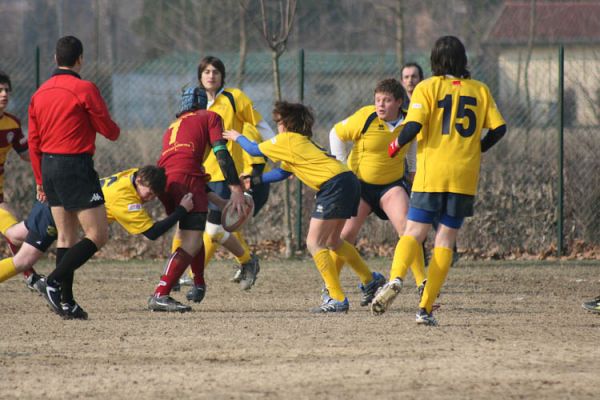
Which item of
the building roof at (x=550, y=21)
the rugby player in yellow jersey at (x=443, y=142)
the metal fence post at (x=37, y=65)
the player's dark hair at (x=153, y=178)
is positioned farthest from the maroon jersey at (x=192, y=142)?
the building roof at (x=550, y=21)

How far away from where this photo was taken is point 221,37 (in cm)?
3003

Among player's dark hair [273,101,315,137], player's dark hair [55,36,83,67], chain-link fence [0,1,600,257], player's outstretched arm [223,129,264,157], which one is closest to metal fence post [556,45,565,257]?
chain-link fence [0,1,600,257]

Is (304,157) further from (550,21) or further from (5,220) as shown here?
(550,21)

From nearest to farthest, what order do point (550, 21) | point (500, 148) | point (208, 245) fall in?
point (208, 245), point (500, 148), point (550, 21)

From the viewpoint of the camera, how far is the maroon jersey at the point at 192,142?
8.93m

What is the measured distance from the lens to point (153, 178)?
28.6ft

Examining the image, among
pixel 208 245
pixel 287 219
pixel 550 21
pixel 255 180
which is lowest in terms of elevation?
pixel 287 219

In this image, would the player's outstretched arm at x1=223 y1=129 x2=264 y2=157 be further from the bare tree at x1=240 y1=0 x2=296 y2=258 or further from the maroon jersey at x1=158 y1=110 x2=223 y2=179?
the bare tree at x1=240 y1=0 x2=296 y2=258

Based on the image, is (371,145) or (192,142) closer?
(192,142)

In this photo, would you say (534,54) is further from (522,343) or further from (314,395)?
(314,395)

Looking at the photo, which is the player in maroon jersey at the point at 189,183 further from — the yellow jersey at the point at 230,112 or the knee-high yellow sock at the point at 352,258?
the yellow jersey at the point at 230,112

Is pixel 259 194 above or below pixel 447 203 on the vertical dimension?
below

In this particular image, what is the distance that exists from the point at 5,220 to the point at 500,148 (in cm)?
689

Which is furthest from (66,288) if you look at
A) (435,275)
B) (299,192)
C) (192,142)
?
(299,192)
